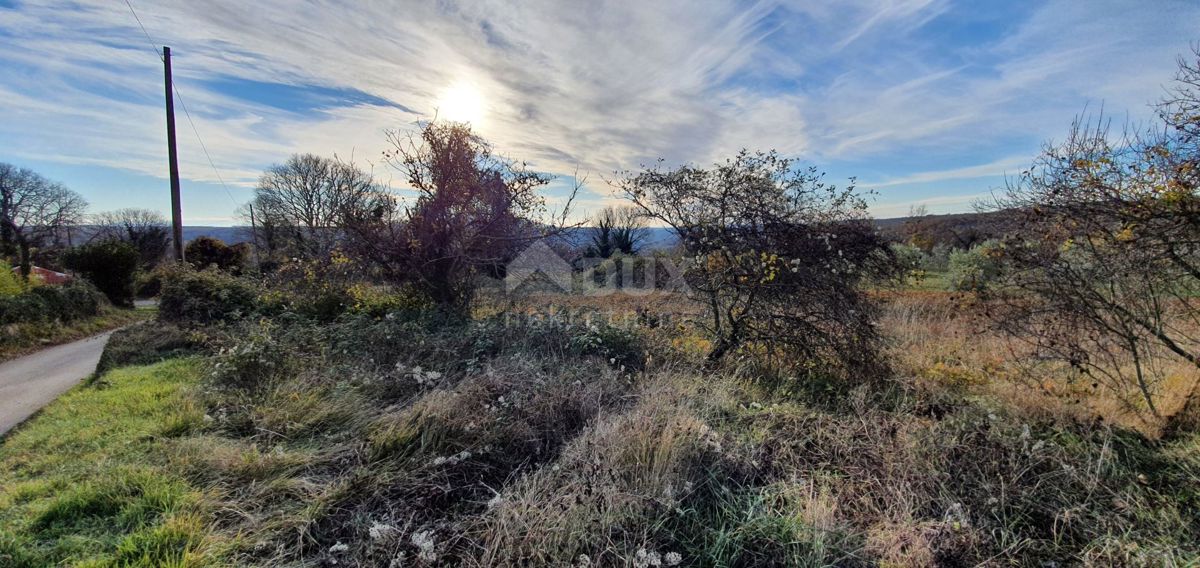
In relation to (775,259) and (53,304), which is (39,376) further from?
(775,259)

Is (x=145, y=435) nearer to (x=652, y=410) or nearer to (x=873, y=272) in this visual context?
(x=652, y=410)

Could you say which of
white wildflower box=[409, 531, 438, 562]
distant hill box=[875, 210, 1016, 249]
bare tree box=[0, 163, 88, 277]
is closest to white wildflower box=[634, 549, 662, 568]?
white wildflower box=[409, 531, 438, 562]

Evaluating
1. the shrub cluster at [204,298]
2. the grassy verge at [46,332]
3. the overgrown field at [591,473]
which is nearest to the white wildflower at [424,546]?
the overgrown field at [591,473]

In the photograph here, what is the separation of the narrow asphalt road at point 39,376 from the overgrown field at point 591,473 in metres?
0.62

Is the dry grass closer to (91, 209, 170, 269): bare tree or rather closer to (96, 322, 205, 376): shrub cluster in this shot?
(96, 322, 205, 376): shrub cluster

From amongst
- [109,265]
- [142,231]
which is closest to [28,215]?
[142,231]

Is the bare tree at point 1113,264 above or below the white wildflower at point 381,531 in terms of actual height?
above

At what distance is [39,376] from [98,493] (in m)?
5.63

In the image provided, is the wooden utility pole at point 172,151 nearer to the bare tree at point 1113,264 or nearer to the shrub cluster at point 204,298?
the shrub cluster at point 204,298

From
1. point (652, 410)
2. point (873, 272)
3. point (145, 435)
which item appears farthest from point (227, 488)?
point (873, 272)

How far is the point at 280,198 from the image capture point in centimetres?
2602

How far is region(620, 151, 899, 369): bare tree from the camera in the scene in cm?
479

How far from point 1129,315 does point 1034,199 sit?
3.83 feet

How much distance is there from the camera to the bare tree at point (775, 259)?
4.79m
